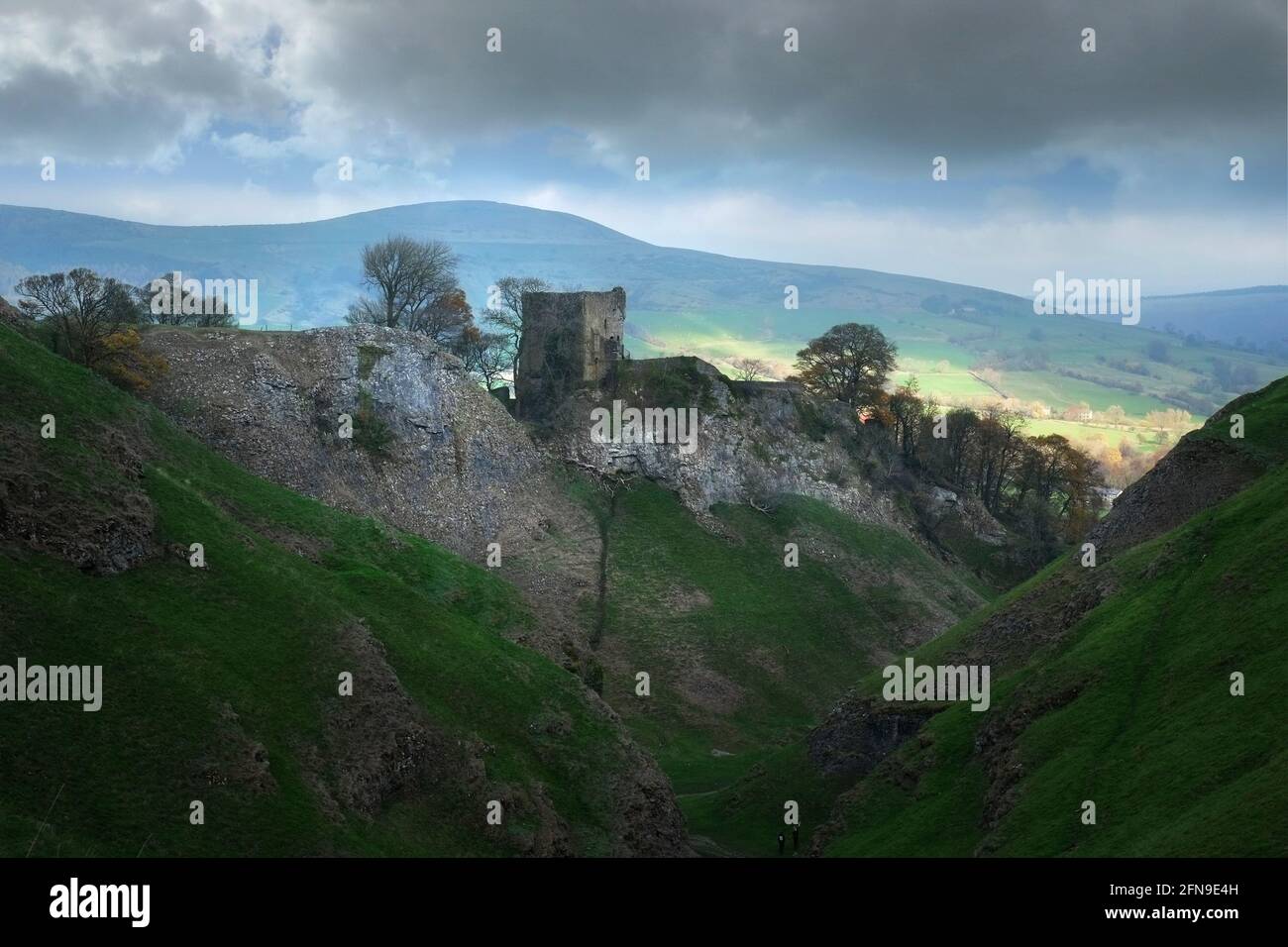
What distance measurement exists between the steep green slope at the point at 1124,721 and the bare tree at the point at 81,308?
161ft

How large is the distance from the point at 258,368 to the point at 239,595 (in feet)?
121

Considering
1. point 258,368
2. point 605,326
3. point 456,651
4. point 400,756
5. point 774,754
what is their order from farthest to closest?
point 605,326, point 258,368, point 774,754, point 456,651, point 400,756

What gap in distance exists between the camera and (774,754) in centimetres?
6719

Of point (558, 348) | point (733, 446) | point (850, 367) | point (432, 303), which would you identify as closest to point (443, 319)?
point (432, 303)

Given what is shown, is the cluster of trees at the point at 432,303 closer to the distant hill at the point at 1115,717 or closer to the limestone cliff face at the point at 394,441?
the limestone cliff face at the point at 394,441

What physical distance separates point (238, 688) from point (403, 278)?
69.5 metres

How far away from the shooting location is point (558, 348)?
4107 inches

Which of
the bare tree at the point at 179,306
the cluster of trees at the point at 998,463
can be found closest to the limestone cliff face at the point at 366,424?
the bare tree at the point at 179,306

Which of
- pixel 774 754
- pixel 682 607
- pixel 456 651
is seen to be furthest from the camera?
pixel 682 607

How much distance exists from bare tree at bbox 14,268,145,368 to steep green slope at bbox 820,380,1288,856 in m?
49.2

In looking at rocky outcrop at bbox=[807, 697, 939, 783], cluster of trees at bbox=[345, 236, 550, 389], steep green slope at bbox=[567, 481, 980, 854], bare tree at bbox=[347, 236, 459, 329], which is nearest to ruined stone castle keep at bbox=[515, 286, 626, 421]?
cluster of trees at bbox=[345, 236, 550, 389]

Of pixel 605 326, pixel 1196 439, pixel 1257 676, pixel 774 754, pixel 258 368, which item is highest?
pixel 605 326
